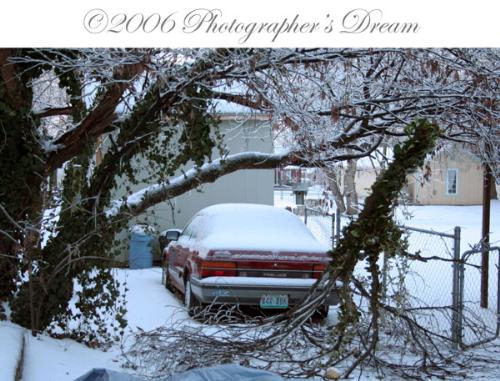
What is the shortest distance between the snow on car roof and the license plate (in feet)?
1.93

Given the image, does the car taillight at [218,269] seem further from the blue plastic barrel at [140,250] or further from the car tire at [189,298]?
the blue plastic barrel at [140,250]

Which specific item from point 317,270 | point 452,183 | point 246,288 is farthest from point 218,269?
point 452,183

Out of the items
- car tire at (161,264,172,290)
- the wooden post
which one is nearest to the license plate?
the wooden post

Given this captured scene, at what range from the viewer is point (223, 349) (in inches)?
216

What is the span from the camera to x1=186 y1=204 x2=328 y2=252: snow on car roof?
795 centimetres

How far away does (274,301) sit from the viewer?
25.3ft

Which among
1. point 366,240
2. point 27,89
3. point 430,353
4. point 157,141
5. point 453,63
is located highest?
point 453,63

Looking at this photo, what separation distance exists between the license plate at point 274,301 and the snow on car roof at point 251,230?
23.1 inches

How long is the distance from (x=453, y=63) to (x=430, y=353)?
9.35ft

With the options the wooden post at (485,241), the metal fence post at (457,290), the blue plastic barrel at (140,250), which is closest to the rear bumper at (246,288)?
the metal fence post at (457,290)

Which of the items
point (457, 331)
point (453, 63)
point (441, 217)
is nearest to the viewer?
point (453, 63)

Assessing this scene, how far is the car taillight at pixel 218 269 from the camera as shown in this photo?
7.70 metres

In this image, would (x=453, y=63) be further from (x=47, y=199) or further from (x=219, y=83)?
(x=47, y=199)

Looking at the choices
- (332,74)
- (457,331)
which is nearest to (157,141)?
(332,74)
